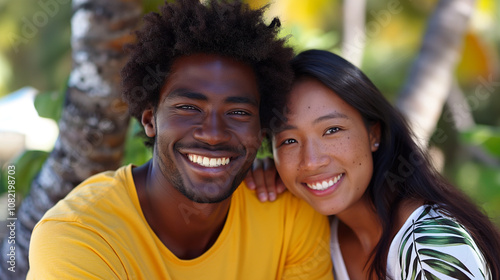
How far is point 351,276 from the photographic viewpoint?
3143 millimetres

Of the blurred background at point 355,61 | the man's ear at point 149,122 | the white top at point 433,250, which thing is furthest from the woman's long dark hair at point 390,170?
the man's ear at point 149,122

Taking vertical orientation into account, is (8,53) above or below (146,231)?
above

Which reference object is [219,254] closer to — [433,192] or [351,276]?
[351,276]

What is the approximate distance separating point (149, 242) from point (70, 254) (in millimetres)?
441

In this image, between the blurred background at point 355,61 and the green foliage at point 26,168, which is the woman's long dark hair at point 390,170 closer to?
the blurred background at point 355,61

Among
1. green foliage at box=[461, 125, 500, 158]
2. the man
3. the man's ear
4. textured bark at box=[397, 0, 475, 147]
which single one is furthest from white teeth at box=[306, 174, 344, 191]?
green foliage at box=[461, 125, 500, 158]

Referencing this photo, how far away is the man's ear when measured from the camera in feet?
9.89

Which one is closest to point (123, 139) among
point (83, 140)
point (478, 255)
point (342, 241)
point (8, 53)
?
point (83, 140)

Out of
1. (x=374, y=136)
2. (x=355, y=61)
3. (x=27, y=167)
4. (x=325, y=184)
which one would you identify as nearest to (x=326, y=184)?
(x=325, y=184)

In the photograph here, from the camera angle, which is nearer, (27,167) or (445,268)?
(445,268)

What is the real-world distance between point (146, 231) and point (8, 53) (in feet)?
50.2

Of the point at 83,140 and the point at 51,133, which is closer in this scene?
the point at 83,140

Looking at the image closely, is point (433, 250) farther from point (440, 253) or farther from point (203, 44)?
point (203, 44)

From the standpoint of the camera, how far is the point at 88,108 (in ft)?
12.1
